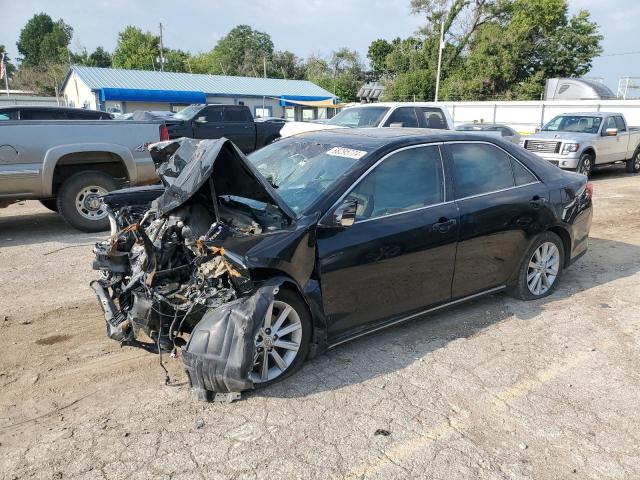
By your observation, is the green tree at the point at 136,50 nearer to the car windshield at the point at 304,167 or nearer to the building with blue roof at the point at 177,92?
the building with blue roof at the point at 177,92

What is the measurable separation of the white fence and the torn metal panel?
74.5 ft

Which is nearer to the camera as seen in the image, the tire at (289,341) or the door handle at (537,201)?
the tire at (289,341)

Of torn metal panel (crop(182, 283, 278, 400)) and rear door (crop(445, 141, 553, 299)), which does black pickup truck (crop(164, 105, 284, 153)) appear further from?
torn metal panel (crop(182, 283, 278, 400))

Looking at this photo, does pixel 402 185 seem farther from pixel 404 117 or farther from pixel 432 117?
pixel 432 117

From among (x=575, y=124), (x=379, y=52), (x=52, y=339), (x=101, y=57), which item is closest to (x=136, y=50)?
(x=101, y=57)

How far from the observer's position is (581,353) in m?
3.99

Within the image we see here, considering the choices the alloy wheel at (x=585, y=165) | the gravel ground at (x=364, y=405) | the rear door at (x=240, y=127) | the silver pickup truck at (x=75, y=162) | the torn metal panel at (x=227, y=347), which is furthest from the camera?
the rear door at (x=240, y=127)

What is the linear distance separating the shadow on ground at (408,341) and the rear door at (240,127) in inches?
491

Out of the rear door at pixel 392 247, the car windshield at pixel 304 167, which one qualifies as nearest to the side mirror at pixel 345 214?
the rear door at pixel 392 247

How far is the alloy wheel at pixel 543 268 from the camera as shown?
4.92 m

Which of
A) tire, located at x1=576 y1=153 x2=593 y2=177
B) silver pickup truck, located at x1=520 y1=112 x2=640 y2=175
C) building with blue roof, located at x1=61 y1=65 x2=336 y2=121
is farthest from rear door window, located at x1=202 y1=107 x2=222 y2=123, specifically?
building with blue roof, located at x1=61 y1=65 x2=336 y2=121

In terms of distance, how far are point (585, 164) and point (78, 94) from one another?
137 ft

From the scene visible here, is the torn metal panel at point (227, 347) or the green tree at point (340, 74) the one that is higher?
the green tree at point (340, 74)

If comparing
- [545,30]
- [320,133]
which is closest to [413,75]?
[545,30]
